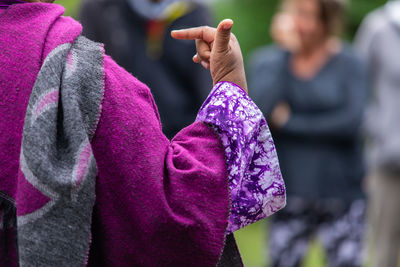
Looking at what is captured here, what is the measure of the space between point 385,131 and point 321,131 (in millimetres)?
826

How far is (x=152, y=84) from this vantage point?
15.1 feet

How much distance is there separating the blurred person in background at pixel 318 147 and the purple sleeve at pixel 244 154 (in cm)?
280

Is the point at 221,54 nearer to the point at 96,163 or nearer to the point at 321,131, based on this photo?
the point at 96,163

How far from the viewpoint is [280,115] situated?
16.2 feet

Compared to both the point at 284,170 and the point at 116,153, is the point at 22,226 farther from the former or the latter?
the point at 284,170

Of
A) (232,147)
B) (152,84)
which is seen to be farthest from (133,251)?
(152,84)

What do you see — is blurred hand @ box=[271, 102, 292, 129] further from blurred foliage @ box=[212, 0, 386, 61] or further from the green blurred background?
blurred foliage @ box=[212, 0, 386, 61]

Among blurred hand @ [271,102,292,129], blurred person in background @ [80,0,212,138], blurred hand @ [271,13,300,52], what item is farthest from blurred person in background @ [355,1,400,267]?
blurred person in background @ [80,0,212,138]

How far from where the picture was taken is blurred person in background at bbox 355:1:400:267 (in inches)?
215

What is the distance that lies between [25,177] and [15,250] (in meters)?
0.25

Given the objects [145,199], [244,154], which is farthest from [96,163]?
[244,154]

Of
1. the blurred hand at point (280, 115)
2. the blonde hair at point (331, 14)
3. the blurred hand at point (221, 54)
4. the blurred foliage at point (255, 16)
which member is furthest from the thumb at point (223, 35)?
the blurred foliage at point (255, 16)

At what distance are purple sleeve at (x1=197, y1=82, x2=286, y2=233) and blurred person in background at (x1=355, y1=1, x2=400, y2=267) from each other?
11.4 ft

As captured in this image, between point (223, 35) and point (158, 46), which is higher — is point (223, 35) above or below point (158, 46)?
above
